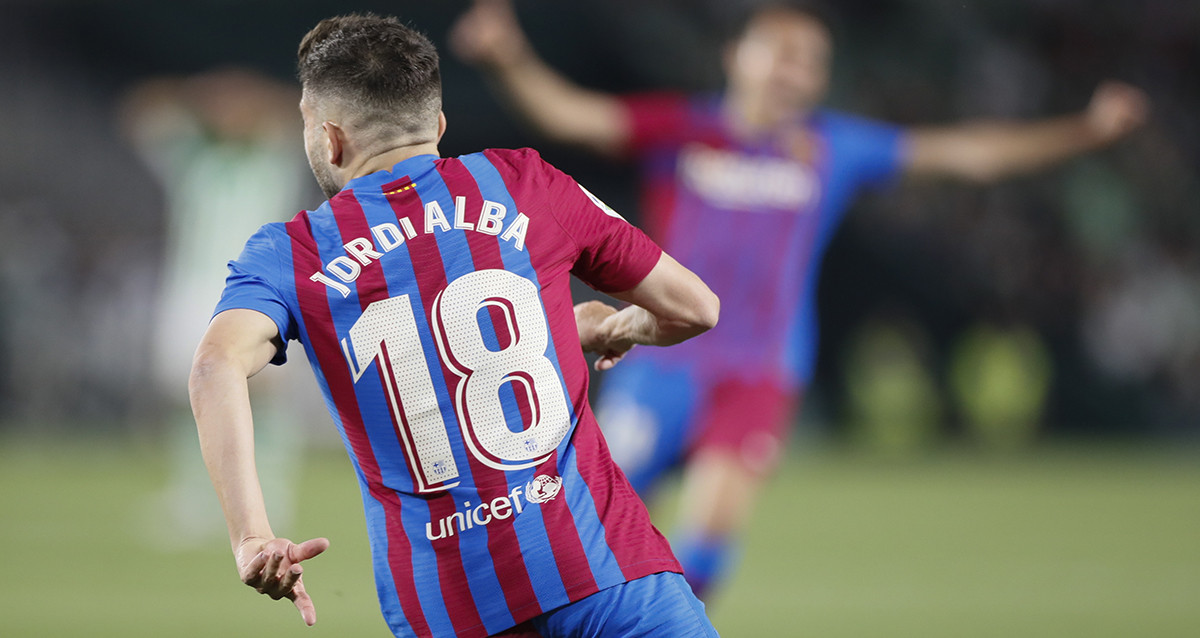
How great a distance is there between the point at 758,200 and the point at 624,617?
3.64 meters

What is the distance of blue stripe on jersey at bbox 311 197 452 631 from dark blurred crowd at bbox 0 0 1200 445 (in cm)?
1410

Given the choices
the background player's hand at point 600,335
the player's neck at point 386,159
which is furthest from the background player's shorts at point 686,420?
the player's neck at point 386,159

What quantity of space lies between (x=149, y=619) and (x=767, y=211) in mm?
3534

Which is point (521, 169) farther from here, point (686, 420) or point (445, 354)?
point (686, 420)

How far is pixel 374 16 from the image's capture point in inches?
115

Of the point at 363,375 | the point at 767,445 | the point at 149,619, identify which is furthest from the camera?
the point at 149,619

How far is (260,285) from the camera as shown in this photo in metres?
2.63

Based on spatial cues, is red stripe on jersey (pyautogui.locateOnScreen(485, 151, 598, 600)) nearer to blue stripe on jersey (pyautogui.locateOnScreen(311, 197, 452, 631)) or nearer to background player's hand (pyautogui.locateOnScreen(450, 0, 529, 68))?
blue stripe on jersey (pyautogui.locateOnScreen(311, 197, 452, 631))

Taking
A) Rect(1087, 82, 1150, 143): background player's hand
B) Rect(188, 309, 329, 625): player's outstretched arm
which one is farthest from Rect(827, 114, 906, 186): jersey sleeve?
Rect(188, 309, 329, 625): player's outstretched arm

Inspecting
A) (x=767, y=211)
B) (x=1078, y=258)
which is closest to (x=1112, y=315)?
(x=1078, y=258)

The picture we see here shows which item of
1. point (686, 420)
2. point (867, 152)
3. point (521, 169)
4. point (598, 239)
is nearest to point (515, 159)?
point (521, 169)

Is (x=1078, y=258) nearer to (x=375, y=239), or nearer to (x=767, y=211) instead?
(x=767, y=211)

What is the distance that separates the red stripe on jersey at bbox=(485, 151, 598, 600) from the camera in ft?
9.05

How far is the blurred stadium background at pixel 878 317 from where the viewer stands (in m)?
9.23
